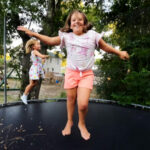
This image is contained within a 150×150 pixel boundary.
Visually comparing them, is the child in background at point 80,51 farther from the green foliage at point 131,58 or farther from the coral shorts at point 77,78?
the green foliage at point 131,58

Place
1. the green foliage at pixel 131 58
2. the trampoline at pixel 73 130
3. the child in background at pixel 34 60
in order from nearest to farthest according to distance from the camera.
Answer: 1. the trampoline at pixel 73 130
2. the child in background at pixel 34 60
3. the green foliage at pixel 131 58

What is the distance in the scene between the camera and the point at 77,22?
41.3 inches

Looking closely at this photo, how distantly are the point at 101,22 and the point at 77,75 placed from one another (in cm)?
189

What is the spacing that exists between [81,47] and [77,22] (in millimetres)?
168

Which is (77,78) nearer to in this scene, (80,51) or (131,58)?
(80,51)

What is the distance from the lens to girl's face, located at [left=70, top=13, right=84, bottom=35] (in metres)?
1.05

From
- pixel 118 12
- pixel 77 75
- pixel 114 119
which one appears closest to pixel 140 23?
pixel 118 12

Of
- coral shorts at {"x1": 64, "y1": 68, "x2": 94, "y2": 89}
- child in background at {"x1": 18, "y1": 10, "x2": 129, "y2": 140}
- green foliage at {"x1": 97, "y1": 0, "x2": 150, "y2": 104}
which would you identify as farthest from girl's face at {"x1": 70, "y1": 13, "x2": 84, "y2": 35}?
green foliage at {"x1": 97, "y1": 0, "x2": 150, "y2": 104}

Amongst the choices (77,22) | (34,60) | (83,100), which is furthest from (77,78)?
(34,60)

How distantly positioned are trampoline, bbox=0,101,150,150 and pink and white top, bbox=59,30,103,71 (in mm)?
524

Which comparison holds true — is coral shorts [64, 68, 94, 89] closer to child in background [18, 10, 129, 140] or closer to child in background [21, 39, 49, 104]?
child in background [18, 10, 129, 140]

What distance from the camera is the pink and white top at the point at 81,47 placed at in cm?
108

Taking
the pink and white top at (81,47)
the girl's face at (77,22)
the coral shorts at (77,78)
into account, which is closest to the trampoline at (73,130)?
the coral shorts at (77,78)

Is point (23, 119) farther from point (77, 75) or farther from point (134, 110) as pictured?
point (134, 110)
